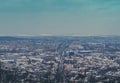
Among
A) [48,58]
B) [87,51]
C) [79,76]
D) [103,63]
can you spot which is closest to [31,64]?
[48,58]

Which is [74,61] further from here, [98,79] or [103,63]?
[98,79]

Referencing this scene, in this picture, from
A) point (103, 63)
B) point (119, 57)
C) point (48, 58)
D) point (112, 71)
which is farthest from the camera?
point (119, 57)

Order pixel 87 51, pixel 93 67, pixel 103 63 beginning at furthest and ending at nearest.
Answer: pixel 87 51
pixel 103 63
pixel 93 67

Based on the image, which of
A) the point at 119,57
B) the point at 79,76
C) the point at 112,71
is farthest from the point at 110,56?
the point at 79,76

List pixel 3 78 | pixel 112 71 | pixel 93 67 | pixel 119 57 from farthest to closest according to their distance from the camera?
pixel 119 57
pixel 93 67
pixel 112 71
pixel 3 78

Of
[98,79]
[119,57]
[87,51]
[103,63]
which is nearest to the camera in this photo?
[98,79]

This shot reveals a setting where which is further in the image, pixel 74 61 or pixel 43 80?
pixel 74 61

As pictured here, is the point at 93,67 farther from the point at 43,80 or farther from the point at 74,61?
the point at 43,80

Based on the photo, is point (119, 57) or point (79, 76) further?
point (119, 57)
